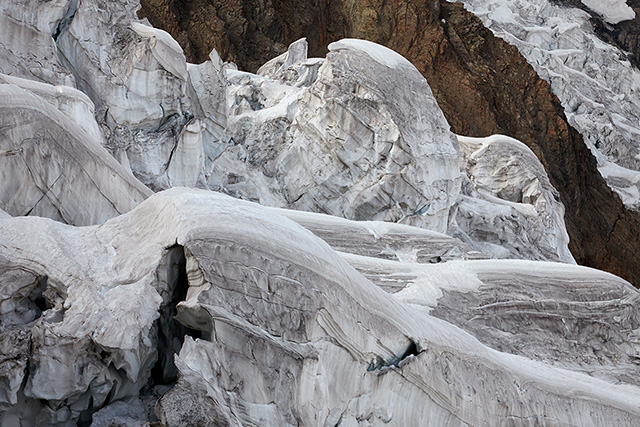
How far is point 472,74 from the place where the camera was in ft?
87.8

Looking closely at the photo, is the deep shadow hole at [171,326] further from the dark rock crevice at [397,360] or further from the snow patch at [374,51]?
the snow patch at [374,51]

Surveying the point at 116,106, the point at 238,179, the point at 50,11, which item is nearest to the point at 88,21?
the point at 50,11

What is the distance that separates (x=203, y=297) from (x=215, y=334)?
0.21 metres

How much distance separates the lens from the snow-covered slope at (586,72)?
31.1 meters

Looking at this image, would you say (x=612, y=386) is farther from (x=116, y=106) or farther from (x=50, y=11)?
(x=50, y=11)

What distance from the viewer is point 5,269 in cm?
369

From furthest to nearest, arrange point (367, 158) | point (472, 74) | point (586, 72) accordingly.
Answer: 1. point (586, 72)
2. point (472, 74)
3. point (367, 158)

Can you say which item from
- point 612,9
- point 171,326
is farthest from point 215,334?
point 612,9

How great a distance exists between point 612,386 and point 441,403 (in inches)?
80.1

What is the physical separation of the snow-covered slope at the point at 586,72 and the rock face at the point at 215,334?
1080 inches

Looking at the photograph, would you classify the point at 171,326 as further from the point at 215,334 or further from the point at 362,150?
the point at 362,150

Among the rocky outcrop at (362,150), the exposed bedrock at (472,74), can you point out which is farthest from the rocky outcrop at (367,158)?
the exposed bedrock at (472,74)

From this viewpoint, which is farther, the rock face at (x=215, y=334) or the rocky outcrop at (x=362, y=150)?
the rocky outcrop at (x=362, y=150)

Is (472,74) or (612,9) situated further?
(612,9)
